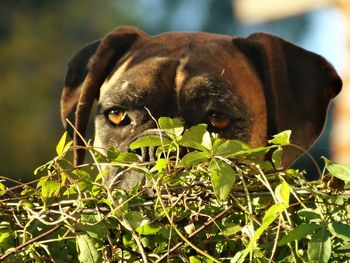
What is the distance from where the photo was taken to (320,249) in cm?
181

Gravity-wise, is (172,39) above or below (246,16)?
above

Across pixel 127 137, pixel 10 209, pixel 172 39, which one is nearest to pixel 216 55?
pixel 172 39

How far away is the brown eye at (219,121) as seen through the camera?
4.31 m

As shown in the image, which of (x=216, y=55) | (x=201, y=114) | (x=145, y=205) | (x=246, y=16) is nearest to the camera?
(x=145, y=205)

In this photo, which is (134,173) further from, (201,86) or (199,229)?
(201,86)

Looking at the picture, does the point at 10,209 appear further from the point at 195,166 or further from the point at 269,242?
the point at 269,242

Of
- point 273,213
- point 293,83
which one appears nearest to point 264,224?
point 273,213

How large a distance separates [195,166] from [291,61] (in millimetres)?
3042

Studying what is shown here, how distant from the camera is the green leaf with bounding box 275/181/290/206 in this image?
6.00 feet

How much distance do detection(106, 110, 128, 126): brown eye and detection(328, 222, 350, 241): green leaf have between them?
2.63m

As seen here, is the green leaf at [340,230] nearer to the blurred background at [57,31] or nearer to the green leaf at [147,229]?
the green leaf at [147,229]

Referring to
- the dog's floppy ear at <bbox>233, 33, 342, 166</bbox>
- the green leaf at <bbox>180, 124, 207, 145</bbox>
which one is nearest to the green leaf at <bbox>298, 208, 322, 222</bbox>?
the green leaf at <bbox>180, 124, 207, 145</bbox>

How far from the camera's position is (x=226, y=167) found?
1919 millimetres

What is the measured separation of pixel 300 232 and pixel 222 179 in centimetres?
19
